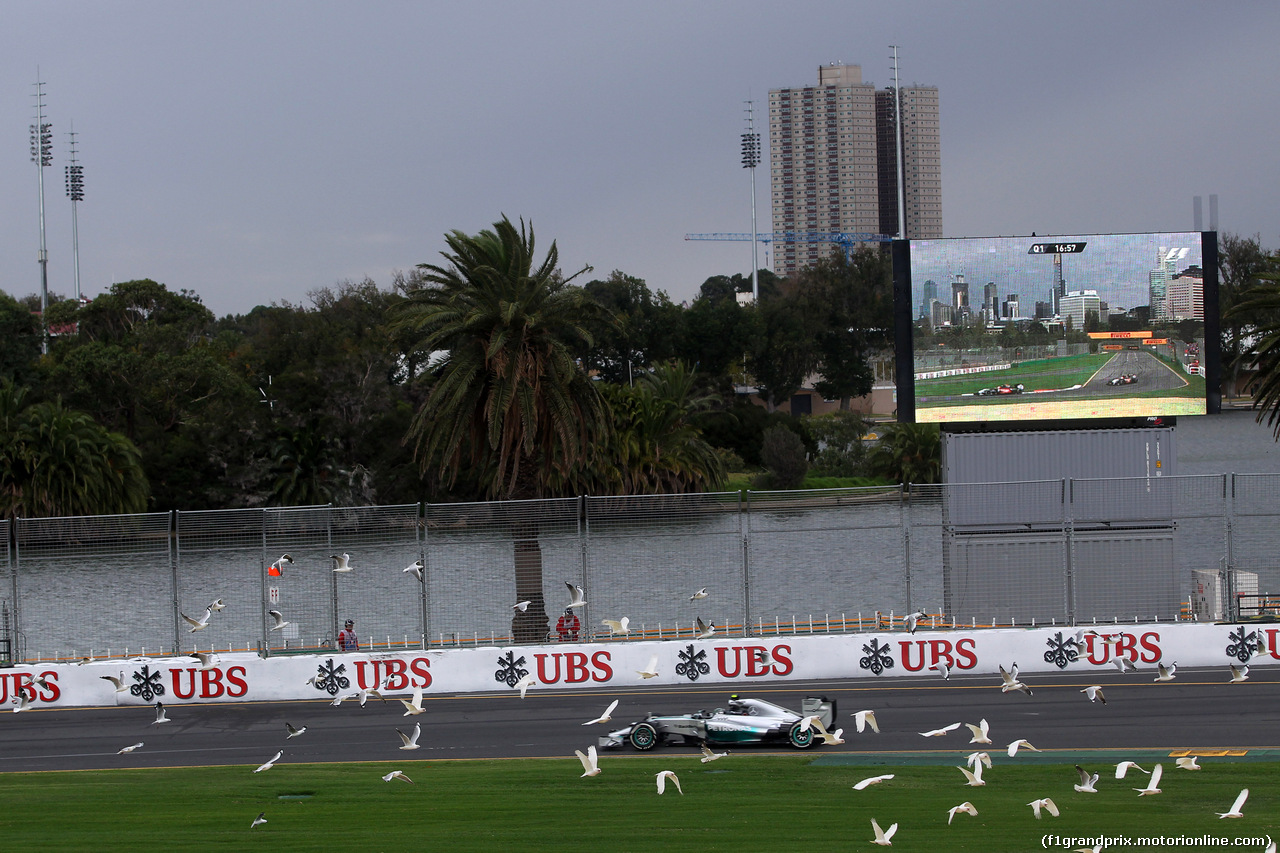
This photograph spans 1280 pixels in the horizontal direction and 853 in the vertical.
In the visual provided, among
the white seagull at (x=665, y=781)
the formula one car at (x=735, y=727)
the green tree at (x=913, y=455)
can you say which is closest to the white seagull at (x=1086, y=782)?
the formula one car at (x=735, y=727)

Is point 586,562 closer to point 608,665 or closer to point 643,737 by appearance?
point 608,665

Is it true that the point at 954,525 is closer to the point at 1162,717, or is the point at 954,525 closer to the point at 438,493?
the point at 1162,717

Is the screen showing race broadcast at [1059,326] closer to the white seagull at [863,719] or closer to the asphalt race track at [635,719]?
the asphalt race track at [635,719]

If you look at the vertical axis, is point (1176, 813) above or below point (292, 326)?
below

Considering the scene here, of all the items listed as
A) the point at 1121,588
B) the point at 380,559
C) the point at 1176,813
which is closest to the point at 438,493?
the point at 380,559

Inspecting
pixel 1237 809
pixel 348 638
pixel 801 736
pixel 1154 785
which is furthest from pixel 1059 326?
pixel 1237 809

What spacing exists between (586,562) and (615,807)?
400 inches

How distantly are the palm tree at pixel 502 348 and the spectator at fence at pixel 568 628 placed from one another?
7084 mm

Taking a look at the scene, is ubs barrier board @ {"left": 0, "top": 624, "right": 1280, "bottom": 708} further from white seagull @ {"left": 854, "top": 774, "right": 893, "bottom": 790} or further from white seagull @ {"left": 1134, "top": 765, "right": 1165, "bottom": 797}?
white seagull @ {"left": 1134, "top": 765, "right": 1165, "bottom": 797}

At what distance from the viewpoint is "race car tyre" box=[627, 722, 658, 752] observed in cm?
1861

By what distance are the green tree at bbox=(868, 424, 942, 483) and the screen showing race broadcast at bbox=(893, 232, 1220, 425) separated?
3859 cm

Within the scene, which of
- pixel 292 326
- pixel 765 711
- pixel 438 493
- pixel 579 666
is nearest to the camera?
pixel 765 711

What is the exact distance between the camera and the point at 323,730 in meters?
21.3

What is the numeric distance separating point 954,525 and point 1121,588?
154 inches
